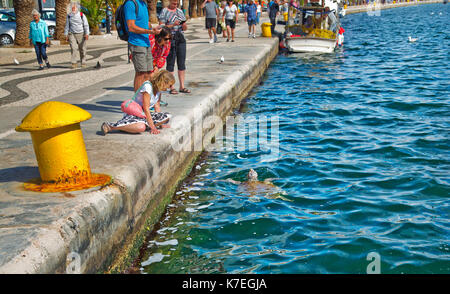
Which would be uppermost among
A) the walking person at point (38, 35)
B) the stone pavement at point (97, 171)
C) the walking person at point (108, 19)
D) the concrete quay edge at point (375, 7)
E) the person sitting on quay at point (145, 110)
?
the concrete quay edge at point (375, 7)

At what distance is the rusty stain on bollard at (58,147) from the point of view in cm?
456

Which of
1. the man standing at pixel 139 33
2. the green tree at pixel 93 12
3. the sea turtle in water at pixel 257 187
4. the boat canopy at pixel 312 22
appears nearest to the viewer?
the sea turtle in water at pixel 257 187

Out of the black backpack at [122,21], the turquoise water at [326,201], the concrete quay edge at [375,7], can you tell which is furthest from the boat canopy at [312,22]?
the concrete quay edge at [375,7]

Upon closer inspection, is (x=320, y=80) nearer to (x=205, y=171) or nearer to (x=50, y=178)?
(x=205, y=171)

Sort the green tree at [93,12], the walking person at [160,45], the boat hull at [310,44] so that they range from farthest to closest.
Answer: the green tree at [93,12] → the boat hull at [310,44] → the walking person at [160,45]

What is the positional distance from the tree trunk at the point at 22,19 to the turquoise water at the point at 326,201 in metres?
12.9

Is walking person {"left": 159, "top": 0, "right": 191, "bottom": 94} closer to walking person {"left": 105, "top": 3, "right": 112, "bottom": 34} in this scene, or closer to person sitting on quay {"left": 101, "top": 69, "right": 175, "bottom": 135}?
person sitting on quay {"left": 101, "top": 69, "right": 175, "bottom": 135}

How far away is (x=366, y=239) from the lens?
5.18 m

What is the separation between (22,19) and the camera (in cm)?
2069

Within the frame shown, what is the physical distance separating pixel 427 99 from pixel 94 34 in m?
21.0

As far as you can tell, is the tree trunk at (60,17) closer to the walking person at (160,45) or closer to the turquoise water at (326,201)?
the turquoise water at (326,201)

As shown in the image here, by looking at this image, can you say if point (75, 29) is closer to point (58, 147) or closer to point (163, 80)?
point (163, 80)

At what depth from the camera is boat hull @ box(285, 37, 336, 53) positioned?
21812 millimetres

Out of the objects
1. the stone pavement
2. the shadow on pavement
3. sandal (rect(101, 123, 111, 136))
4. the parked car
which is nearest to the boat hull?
the stone pavement
